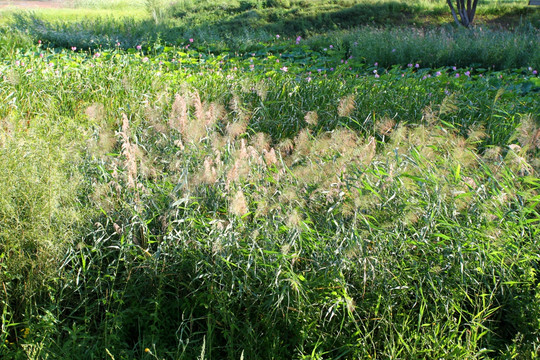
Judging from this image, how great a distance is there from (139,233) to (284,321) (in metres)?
0.95

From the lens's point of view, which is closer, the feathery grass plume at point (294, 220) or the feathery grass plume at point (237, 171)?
the feathery grass plume at point (294, 220)

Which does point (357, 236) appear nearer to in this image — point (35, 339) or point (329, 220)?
point (329, 220)

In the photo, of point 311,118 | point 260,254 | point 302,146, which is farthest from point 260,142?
point 260,254

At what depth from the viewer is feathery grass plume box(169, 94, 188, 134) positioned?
299 cm

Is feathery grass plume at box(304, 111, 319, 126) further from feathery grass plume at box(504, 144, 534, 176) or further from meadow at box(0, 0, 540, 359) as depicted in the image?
feathery grass plume at box(504, 144, 534, 176)

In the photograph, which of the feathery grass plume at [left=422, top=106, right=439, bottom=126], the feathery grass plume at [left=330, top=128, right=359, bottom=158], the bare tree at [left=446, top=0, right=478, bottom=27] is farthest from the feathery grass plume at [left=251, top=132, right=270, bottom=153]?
the bare tree at [left=446, top=0, right=478, bottom=27]

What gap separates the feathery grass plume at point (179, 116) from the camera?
299cm

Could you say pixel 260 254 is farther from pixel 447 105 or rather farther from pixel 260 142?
pixel 447 105

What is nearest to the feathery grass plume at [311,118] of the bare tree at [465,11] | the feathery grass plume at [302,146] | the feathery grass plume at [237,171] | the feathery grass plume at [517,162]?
the feathery grass plume at [302,146]

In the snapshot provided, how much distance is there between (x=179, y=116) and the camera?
10.6 feet

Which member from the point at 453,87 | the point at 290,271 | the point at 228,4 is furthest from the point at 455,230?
the point at 228,4

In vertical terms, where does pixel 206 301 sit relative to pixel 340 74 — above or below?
below

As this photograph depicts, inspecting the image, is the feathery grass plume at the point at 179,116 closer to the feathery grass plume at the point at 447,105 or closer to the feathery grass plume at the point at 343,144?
the feathery grass plume at the point at 343,144

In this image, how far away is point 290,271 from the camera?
218cm
